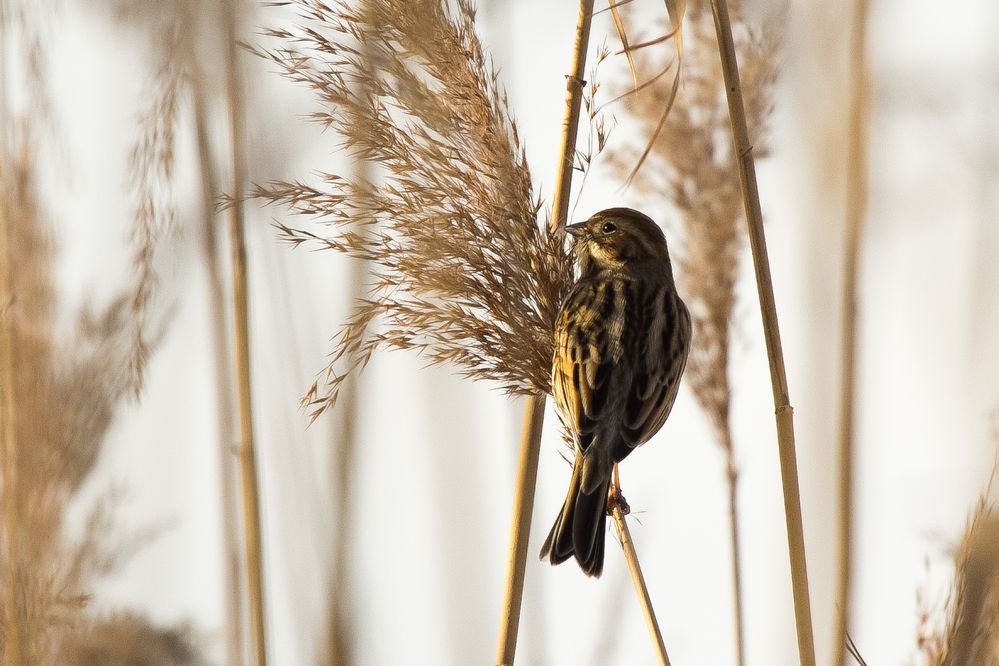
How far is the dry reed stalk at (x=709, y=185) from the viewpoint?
221 cm

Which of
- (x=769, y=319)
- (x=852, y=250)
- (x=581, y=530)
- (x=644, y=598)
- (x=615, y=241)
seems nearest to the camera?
(x=769, y=319)

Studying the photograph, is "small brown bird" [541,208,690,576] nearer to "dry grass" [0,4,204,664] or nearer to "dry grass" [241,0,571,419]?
"dry grass" [241,0,571,419]

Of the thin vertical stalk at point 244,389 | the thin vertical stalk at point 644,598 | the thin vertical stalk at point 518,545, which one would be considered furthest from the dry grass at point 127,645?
the thin vertical stalk at point 644,598

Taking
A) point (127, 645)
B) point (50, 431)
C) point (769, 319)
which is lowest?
point (127, 645)

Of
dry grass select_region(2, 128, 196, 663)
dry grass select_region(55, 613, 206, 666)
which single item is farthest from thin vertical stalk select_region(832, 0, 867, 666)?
dry grass select_region(2, 128, 196, 663)

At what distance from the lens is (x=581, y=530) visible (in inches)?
82.4

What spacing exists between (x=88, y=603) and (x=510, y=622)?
31.2 inches

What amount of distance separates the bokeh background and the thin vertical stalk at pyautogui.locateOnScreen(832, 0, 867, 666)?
34 millimetres

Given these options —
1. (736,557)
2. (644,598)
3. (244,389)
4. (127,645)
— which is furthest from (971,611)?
(127,645)

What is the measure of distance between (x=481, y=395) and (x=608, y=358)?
1.09 feet

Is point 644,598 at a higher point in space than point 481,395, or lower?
lower

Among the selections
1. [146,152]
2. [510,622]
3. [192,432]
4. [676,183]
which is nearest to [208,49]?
[146,152]

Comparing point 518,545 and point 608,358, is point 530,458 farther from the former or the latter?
point 608,358

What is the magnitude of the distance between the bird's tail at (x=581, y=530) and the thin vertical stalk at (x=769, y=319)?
45cm
